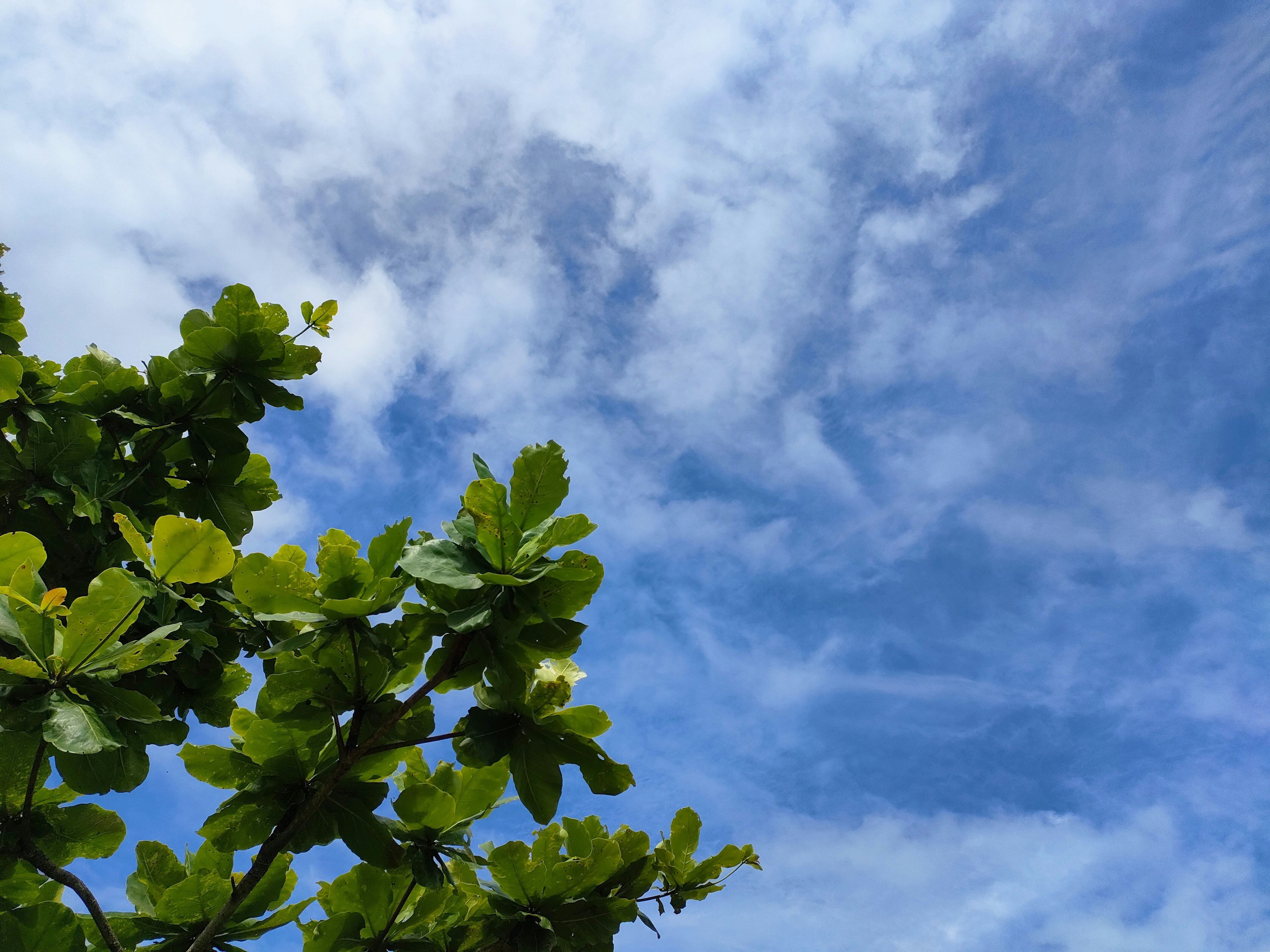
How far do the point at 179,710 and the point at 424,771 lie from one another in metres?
1.60

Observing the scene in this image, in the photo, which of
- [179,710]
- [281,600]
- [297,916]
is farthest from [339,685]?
[179,710]

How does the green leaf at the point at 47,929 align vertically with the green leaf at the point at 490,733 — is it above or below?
below

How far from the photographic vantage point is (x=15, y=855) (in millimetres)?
2531

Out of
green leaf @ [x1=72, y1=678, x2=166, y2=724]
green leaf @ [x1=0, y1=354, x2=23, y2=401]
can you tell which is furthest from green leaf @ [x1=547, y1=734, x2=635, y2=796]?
green leaf @ [x1=0, y1=354, x2=23, y2=401]

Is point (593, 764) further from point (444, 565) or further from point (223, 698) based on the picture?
point (223, 698)

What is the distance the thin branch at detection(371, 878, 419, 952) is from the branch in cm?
56

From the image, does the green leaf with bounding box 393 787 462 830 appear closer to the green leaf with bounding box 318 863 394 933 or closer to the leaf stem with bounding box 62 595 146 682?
the green leaf with bounding box 318 863 394 933

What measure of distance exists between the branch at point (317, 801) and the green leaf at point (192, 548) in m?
0.73

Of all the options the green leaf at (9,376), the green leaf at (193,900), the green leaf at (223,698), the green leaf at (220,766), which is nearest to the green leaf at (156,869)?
the green leaf at (193,900)

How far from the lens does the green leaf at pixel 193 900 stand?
277 centimetres

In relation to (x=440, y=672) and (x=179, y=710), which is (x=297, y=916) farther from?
(x=179, y=710)

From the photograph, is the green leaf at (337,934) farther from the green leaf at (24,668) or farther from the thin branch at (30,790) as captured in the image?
the green leaf at (24,668)

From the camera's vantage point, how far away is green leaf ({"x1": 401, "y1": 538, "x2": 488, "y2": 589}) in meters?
2.17

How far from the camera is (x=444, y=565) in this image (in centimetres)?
224
